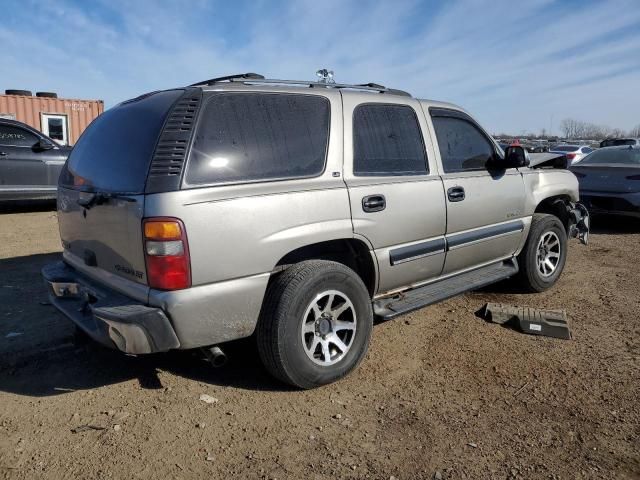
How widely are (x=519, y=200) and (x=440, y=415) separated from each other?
2.47m

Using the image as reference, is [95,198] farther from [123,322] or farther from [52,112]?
[52,112]

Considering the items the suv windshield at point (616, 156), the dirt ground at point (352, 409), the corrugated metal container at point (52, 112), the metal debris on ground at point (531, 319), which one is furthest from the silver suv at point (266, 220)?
the corrugated metal container at point (52, 112)

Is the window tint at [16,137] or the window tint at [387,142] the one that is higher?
the window tint at [16,137]

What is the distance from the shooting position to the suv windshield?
339 inches

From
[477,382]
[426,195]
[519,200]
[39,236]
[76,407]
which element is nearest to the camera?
[76,407]

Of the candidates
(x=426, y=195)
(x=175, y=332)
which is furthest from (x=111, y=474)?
(x=426, y=195)

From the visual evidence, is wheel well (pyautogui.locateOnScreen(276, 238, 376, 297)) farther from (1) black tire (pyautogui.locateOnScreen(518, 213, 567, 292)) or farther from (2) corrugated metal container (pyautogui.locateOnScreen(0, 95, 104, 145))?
(2) corrugated metal container (pyautogui.locateOnScreen(0, 95, 104, 145))

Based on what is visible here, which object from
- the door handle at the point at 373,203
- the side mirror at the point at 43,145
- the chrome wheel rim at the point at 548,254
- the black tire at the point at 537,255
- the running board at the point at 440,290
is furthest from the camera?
the side mirror at the point at 43,145

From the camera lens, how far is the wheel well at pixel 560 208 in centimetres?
538

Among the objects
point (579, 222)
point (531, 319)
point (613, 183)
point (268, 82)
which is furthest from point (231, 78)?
point (613, 183)

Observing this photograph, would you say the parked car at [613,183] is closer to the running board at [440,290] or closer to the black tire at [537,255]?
the black tire at [537,255]

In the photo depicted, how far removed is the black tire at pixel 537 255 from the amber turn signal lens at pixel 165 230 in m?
3.49

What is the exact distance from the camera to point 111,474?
2410 mm

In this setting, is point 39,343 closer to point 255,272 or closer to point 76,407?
point 76,407
